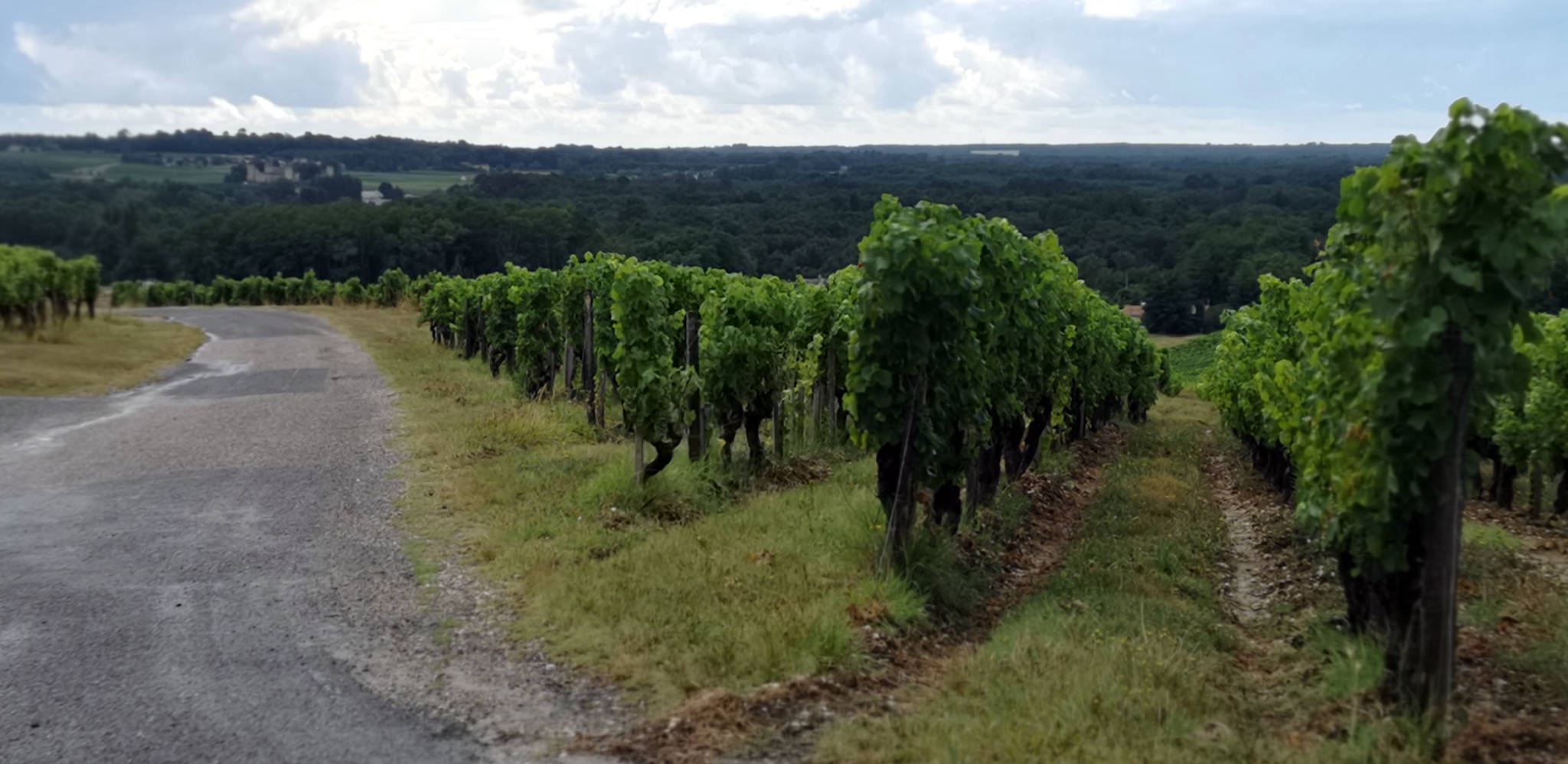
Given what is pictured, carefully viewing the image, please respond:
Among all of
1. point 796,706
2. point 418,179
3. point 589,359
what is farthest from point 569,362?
point 418,179

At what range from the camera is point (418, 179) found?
2418 inches

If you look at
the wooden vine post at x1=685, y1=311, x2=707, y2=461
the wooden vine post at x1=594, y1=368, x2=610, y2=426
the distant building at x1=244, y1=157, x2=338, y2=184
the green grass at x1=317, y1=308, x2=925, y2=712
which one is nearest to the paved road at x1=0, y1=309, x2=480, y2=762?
the green grass at x1=317, y1=308, x2=925, y2=712

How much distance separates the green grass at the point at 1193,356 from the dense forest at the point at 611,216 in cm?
311

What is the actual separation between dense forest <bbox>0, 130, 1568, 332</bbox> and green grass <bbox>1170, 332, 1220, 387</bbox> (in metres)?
3.11

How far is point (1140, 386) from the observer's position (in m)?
32.2

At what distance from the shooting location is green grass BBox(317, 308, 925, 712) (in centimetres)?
766

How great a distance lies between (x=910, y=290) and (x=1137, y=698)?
368 centimetres

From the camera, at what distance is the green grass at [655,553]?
7660mm

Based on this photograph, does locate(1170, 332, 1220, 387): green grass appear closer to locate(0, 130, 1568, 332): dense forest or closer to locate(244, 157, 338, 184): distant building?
locate(0, 130, 1568, 332): dense forest

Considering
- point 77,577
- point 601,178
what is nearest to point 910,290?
point 77,577

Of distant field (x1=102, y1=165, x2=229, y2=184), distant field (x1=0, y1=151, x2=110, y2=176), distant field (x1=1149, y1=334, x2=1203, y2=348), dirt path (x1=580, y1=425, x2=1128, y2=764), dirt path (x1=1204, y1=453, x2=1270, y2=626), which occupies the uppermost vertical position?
distant field (x1=0, y1=151, x2=110, y2=176)

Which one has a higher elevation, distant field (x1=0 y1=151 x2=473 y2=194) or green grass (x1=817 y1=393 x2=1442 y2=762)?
distant field (x1=0 y1=151 x2=473 y2=194)

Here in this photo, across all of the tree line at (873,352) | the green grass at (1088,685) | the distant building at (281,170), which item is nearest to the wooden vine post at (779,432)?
the tree line at (873,352)

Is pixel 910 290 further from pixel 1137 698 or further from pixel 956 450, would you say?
pixel 1137 698
